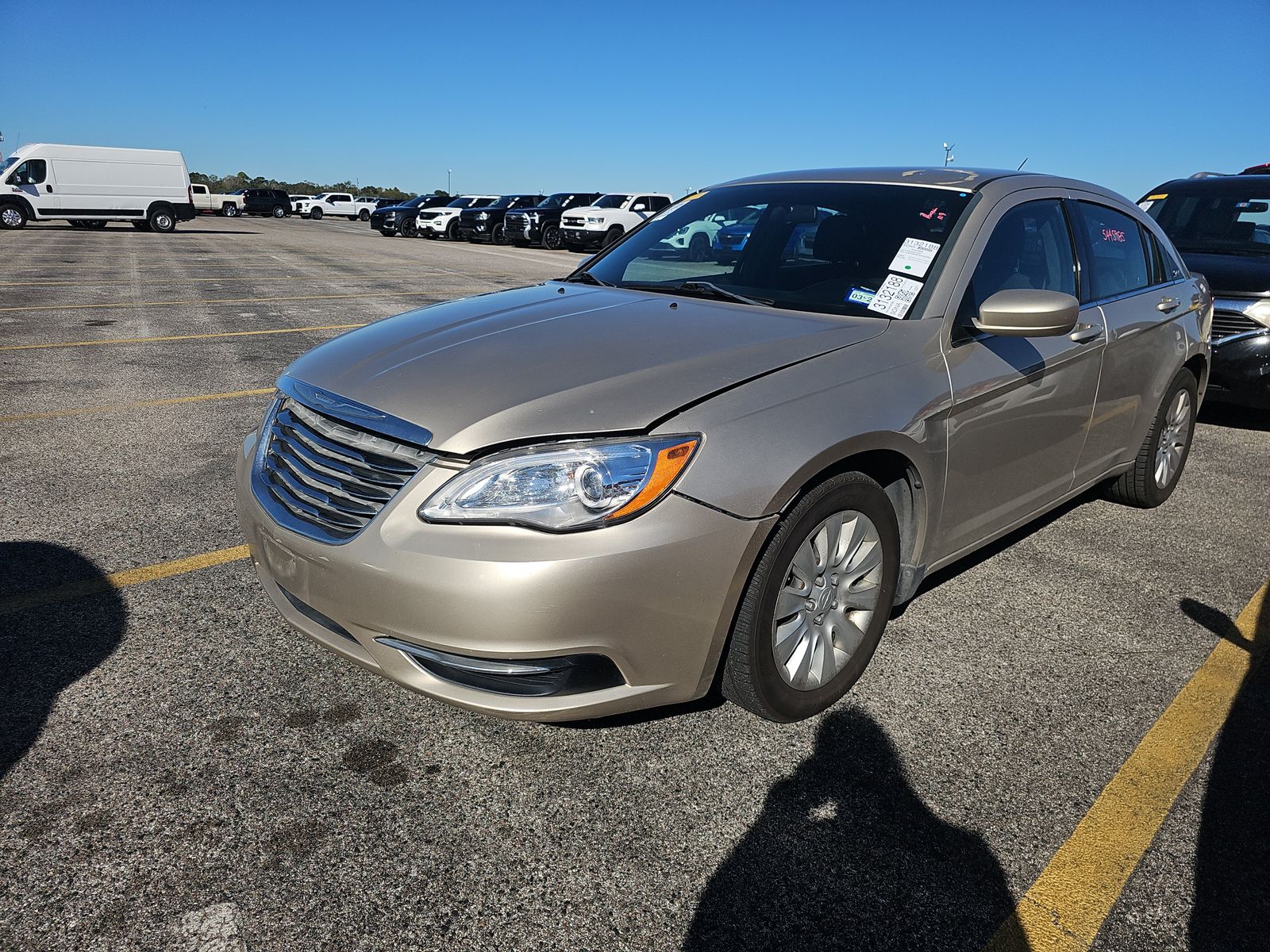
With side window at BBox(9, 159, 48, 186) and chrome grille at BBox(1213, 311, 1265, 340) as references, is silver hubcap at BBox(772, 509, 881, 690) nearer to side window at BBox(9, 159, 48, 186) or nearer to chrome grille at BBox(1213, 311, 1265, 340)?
chrome grille at BBox(1213, 311, 1265, 340)

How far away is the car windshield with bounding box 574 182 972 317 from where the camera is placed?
310 centimetres

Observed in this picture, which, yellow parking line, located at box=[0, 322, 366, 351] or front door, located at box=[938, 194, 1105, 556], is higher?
front door, located at box=[938, 194, 1105, 556]

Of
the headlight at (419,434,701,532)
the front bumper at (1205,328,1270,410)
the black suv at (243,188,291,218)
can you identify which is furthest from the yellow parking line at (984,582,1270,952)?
the black suv at (243,188,291,218)

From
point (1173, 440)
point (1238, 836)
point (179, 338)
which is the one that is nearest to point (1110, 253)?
point (1173, 440)

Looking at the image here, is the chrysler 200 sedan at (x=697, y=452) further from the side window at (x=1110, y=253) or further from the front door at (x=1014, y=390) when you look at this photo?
the side window at (x=1110, y=253)

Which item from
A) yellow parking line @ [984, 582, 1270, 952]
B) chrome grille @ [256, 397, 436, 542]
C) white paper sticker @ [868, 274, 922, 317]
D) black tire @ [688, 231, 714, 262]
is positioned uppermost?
black tire @ [688, 231, 714, 262]

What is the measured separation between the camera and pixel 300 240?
3009 centimetres

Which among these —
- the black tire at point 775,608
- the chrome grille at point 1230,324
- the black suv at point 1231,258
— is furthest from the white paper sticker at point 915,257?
the chrome grille at point 1230,324

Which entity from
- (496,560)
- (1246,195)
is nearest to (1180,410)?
(1246,195)

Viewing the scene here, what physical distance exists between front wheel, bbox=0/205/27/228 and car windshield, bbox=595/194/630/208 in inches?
773

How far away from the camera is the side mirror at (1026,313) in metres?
2.90

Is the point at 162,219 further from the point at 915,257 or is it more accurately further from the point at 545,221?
the point at 915,257

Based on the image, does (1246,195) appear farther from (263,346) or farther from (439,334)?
(263,346)

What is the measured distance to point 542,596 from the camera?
2.10 m
